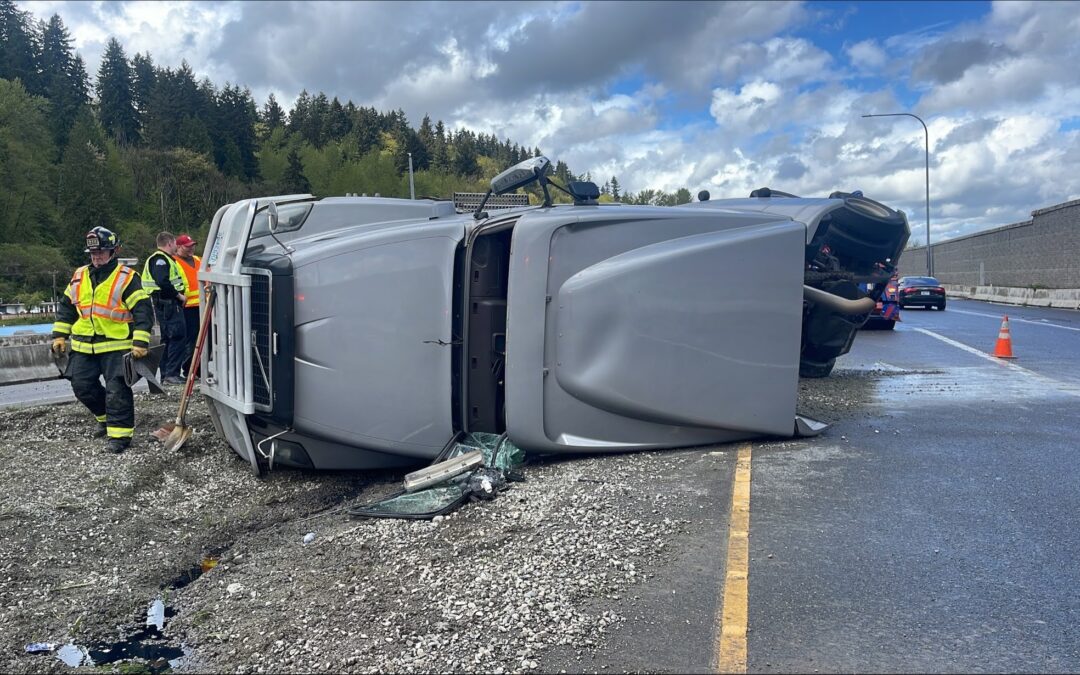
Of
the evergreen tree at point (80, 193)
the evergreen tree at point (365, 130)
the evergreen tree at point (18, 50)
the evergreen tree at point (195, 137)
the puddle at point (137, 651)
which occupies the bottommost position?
the puddle at point (137, 651)

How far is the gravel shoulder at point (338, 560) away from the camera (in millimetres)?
2996

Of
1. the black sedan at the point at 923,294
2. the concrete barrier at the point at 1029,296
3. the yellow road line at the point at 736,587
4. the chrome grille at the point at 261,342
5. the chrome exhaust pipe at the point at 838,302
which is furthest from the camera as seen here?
the concrete barrier at the point at 1029,296

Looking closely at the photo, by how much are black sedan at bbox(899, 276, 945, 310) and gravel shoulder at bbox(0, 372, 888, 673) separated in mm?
22343

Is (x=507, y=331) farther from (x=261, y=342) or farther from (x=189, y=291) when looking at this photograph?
(x=189, y=291)

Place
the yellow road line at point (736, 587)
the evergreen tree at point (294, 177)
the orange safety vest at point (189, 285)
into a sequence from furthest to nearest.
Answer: the evergreen tree at point (294, 177)
the orange safety vest at point (189, 285)
the yellow road line at point (736, 587)

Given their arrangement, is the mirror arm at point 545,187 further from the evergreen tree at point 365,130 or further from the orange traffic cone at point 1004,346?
the evergreen tree at point 365,130

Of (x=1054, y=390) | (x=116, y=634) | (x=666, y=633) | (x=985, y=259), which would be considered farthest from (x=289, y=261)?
(x=985, y=259)

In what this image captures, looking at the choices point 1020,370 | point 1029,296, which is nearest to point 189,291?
point 1020,370

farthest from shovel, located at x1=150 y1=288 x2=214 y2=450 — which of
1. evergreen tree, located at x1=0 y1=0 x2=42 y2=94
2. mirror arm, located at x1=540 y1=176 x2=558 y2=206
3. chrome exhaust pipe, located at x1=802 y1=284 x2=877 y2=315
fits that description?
evergreen tree, located at x1=0 y1=0 x2=42 y2=94

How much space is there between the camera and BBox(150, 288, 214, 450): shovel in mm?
5441

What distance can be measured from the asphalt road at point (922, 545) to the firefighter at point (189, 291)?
572cm

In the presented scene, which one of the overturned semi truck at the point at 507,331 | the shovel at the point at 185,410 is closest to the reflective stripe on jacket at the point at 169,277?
the shovel at the point at 185,410

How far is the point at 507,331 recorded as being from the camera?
499cm

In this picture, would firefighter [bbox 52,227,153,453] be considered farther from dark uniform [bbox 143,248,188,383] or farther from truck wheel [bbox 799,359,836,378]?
truck wheel [bbox 799,359,836,378]
